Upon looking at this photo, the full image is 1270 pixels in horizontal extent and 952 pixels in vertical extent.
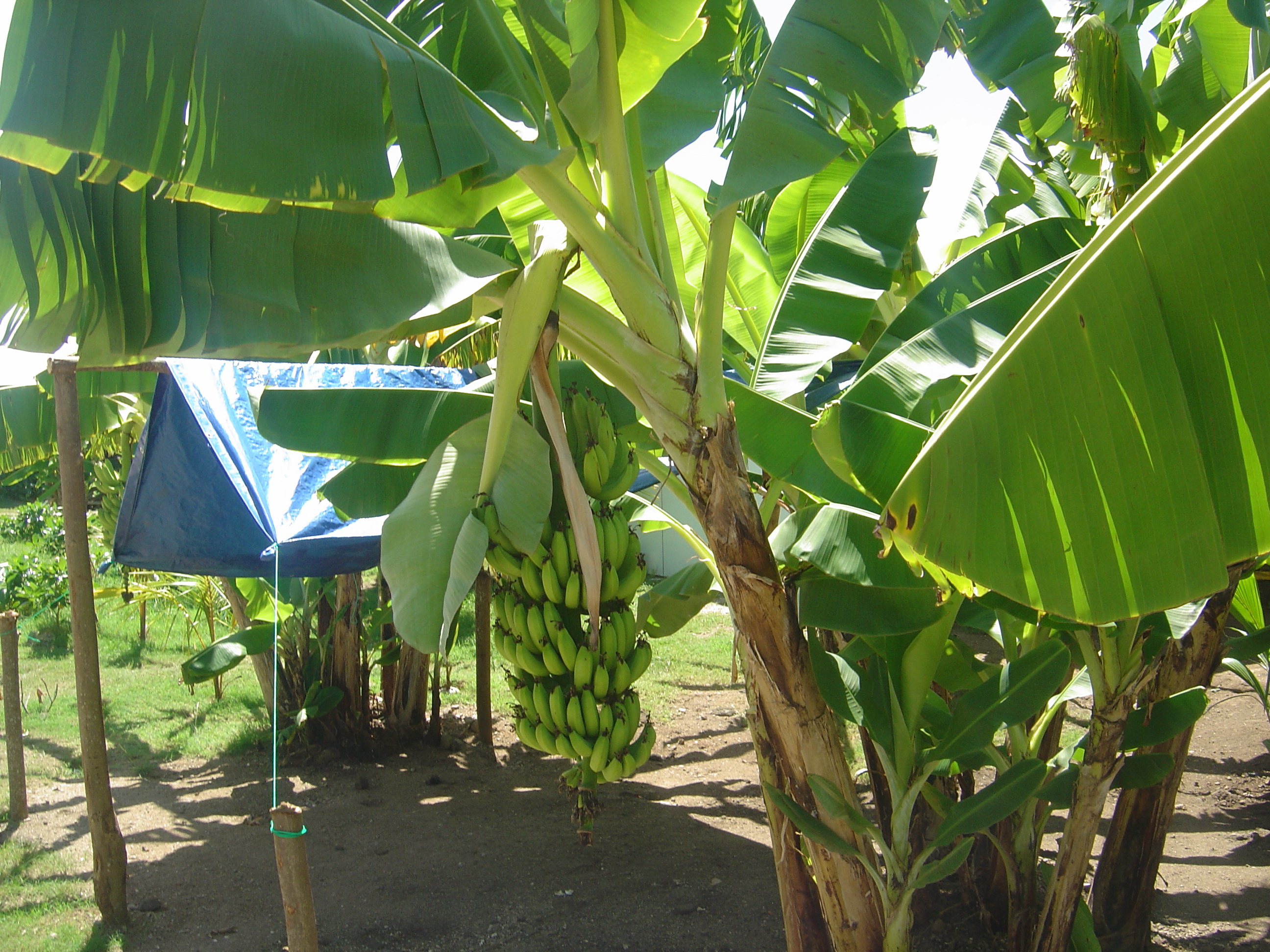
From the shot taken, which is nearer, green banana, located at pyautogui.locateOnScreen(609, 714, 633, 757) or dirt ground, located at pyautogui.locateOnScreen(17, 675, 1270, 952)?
green banana, located at pyautogui.locateOnScreen(609, 714, 633, 757)

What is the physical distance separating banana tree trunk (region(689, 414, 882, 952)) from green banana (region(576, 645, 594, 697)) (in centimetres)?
41

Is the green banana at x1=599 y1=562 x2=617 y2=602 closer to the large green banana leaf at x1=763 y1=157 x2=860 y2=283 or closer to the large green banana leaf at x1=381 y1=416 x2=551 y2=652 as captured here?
the large green banana leaf at x1=381 y1=416 x2=551 y2=652

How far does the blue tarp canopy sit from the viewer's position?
330cm

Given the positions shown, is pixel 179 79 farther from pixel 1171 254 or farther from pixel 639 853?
pixel 639 853

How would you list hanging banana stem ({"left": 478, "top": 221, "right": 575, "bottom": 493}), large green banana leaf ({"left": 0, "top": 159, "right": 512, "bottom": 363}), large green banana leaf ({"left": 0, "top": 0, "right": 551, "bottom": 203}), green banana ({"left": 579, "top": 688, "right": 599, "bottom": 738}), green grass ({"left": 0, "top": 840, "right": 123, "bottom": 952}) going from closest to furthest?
large green banana leaf ({"left": 0, "top": 0, "right": 551, "bottom": 203}) → large green banana leaf ({"left": 0, "top": 159, "right": 512, "bottom": 363}) → hanging banana stem ({"left": 478, "top": 221, "right": 575, "bottom": 493}) → green banana ({"left": 579, "top": 688, "right": 599, "bottom": 738}) → green grass ({"left": 0, "top": 840, "right": 123, "bottom": 952})

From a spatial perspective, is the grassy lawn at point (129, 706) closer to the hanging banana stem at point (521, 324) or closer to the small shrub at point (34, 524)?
the small shrub at point (34, 524)

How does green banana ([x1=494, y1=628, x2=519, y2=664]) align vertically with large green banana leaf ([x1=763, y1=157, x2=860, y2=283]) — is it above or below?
below

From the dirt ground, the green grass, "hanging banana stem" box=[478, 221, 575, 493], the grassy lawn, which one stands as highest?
"hanging banana stem" box=[478, 221, 575, 493]

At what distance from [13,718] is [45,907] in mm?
1145

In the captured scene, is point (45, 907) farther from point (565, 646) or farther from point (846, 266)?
point (846, 266)

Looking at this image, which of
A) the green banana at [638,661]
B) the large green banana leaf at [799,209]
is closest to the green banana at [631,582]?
the green banana at [638,661]

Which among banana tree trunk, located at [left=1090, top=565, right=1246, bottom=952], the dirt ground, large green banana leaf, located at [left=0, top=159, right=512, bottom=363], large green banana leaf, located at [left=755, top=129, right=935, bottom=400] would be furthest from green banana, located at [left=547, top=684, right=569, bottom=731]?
banana tree trunk, located at [left=1090, top=565, right=1246, bottom=952]

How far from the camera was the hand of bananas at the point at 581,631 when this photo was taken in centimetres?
226

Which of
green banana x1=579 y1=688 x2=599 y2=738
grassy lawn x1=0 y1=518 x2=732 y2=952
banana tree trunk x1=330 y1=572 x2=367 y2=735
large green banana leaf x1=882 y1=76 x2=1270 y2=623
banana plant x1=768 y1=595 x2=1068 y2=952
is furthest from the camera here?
banana tree trunk x1=330 y1=572 x2=367 y2=735
